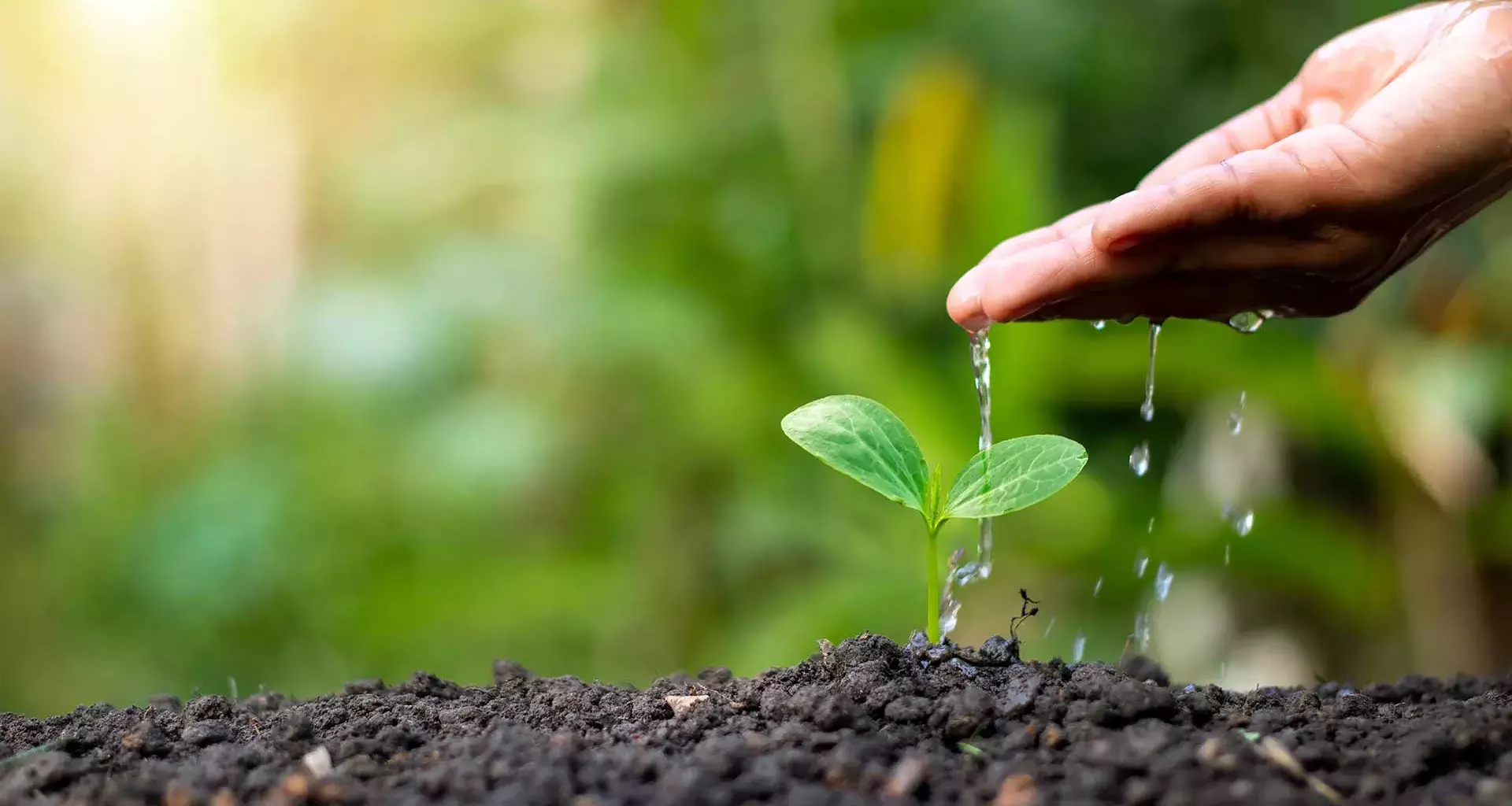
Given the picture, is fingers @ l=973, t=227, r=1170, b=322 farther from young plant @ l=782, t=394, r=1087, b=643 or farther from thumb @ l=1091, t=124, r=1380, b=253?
young plant @ l=782, t=394, r=1087, b=643

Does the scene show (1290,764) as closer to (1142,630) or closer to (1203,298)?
(1203,298)

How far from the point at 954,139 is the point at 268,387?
5.40 ft

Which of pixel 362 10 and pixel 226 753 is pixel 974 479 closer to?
pixel 226 753

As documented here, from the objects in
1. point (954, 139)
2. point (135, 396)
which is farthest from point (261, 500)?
point (954, 139)

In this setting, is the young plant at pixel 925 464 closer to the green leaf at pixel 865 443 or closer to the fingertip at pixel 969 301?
the green leaf at pixel 865 443

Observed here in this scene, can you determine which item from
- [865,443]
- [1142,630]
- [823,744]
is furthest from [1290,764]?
[1142,630]

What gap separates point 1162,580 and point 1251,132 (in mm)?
1012

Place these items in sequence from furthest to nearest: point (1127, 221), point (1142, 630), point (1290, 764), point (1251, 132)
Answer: point (1142, 630) → point (1251, 132) → point (1127, 221) → point (1290, 764)

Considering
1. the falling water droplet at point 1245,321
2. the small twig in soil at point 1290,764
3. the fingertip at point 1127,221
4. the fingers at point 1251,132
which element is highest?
the fingers at point 1251,132

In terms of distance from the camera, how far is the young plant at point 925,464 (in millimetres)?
989

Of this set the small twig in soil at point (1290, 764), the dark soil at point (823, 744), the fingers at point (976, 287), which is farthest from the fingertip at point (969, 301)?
the small twig in soil at point (1290, 764)

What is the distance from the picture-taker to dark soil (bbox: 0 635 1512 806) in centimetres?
73

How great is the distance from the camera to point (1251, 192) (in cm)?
96

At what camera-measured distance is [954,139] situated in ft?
6.77
